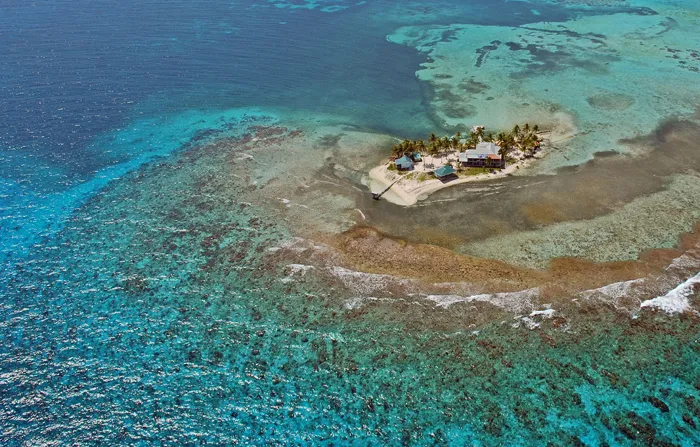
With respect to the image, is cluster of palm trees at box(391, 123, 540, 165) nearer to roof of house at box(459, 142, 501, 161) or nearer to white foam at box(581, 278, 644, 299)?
roof of house at box(459, 142, 501, 161)

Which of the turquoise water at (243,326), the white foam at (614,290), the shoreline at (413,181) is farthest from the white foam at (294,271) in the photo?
the white foam at (614,290)

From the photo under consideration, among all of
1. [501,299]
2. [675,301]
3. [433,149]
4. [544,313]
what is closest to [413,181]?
[433,149]

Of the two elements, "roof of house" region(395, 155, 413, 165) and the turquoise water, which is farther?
"roof of house" region(395, 155, 413, 165)

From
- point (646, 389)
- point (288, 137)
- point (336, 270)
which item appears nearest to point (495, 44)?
point (288, 137)

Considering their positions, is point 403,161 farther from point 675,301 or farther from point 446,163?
point 675,301

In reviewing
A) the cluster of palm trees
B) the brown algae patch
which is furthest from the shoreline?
the brown algae patch

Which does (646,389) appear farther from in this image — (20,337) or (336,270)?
(20,337)

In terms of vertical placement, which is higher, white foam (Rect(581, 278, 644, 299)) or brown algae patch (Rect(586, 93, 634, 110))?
brown algae patch (Rect(586, 93, 634, 110))
